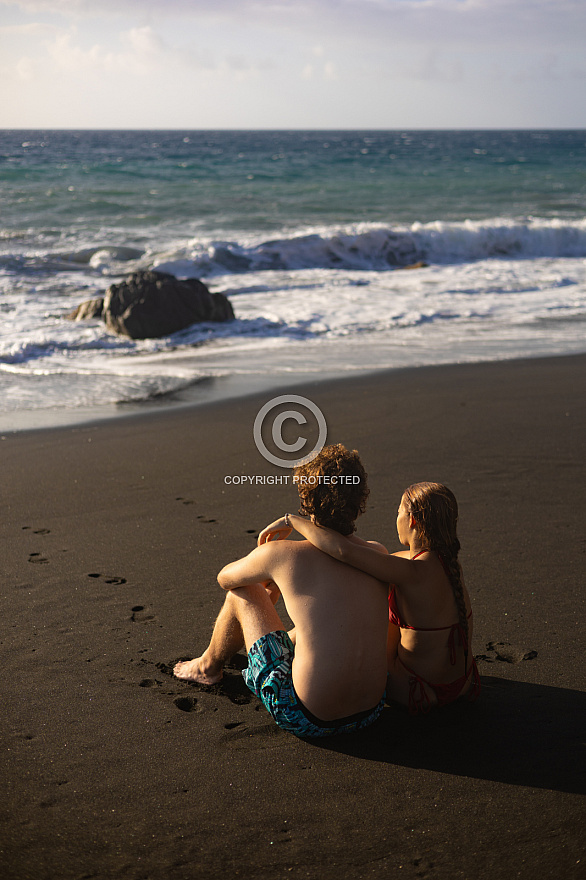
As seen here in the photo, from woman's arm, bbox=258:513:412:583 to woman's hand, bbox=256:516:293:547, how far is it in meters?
0.13

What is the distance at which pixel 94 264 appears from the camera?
1767cm

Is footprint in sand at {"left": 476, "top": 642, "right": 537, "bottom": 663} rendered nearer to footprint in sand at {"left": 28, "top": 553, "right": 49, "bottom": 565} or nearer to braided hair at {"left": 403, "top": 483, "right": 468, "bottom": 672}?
braided hair at {"left": 403, "top": 483, "right": 468, "bottom": 672}

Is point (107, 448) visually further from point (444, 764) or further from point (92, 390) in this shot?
point (444, 764)

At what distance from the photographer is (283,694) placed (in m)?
2.67

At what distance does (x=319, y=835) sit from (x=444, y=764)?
1.87 ft

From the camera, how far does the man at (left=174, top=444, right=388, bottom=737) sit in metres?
2.59

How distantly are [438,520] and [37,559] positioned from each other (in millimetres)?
2427

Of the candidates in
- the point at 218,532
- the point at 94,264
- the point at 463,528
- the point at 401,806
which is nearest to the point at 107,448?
the point at 218,532

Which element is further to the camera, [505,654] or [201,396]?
[201,396]

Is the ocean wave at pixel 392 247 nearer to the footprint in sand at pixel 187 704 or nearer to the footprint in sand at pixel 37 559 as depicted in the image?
the footprint in sand at pixel 37 559

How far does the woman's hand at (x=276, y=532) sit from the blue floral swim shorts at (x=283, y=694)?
0.35 m

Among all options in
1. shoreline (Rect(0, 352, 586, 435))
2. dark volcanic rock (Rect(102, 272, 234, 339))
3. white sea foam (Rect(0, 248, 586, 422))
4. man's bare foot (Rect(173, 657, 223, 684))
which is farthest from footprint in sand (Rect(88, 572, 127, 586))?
dark volcanic rock (Rect(102, 272, 234, 339))

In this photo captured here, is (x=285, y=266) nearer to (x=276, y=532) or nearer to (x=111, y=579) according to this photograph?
(x=111, y=579)

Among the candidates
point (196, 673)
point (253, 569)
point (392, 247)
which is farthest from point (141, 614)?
point (392, 247)
